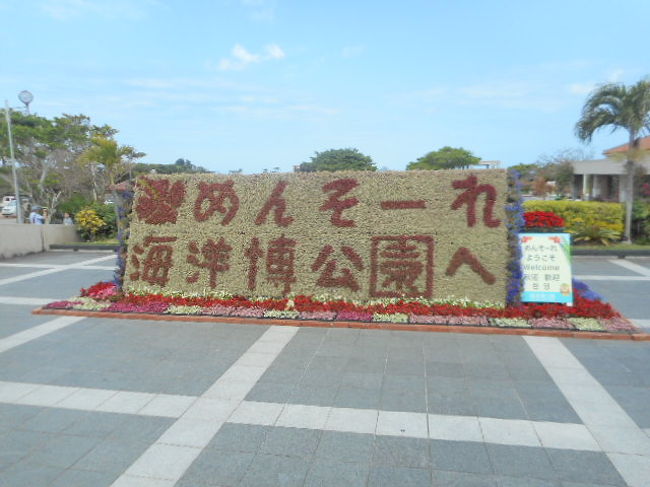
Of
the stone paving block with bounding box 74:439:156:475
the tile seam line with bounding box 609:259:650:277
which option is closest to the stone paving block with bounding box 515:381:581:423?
the stone paving block with bounding box 74:439:156:475

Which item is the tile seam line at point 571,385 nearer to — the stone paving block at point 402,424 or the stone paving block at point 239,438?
the stone paving block at point 402,424

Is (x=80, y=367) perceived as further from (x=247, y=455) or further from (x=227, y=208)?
(x=227, y=208)

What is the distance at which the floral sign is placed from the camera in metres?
8.05

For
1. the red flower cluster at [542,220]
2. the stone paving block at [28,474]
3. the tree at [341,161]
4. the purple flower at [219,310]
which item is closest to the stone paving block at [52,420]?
the stone paving block at [28,474]

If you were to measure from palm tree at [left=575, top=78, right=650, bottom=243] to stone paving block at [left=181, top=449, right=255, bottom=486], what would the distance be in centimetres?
1684

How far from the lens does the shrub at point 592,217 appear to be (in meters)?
15.6

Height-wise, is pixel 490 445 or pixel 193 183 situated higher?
pixel 193 183

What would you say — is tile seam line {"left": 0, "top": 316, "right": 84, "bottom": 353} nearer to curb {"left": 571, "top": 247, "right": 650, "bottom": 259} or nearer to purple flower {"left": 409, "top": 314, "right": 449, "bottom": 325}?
purple flower {"left": 409, "top": 314, "right": 449, "bottom": 325}

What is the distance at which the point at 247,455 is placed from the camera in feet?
13.2

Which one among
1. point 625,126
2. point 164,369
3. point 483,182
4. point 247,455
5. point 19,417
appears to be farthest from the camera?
point 625,126

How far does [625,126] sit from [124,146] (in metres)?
20.2

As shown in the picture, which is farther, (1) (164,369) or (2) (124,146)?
(2) (124,146)

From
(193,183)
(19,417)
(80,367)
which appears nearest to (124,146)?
(193,183)

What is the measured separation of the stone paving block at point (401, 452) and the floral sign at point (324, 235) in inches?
167
